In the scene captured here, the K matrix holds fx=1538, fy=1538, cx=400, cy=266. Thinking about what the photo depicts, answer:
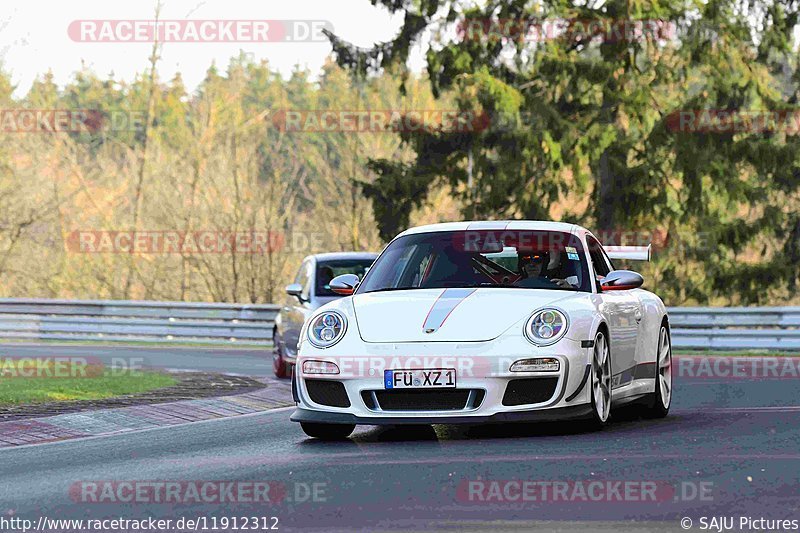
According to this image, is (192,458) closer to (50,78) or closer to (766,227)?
(766,227)

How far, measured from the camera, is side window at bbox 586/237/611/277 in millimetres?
11773

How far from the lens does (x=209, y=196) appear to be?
41312 millimetres

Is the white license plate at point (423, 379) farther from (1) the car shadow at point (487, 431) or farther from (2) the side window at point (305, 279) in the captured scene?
(2) the side window at point (305, 279)

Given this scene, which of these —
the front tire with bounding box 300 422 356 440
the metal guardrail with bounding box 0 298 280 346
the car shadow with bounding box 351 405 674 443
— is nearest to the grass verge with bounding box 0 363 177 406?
the front tire with bounding box 300 422 356 440

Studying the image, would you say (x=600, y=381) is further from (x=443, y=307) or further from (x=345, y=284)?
(x=345, y=284)

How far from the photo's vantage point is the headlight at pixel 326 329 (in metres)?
10.2

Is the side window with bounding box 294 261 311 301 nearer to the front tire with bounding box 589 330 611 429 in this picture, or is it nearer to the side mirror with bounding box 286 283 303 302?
the side mirror with bounding box 286 283 303 302

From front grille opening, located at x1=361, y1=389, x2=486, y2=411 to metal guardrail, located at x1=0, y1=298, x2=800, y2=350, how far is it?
15.1 m

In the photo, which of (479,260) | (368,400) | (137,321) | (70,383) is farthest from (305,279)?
(137,321)

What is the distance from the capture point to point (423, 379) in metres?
9.75

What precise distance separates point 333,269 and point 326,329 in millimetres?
8562

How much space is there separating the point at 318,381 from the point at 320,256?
8.91 m

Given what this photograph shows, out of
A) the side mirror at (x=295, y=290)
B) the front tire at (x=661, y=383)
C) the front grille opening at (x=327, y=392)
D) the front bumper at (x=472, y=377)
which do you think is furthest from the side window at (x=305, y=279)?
the front bumper at (x=472, y=377)

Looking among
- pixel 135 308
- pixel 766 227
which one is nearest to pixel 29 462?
pixel 135 308
